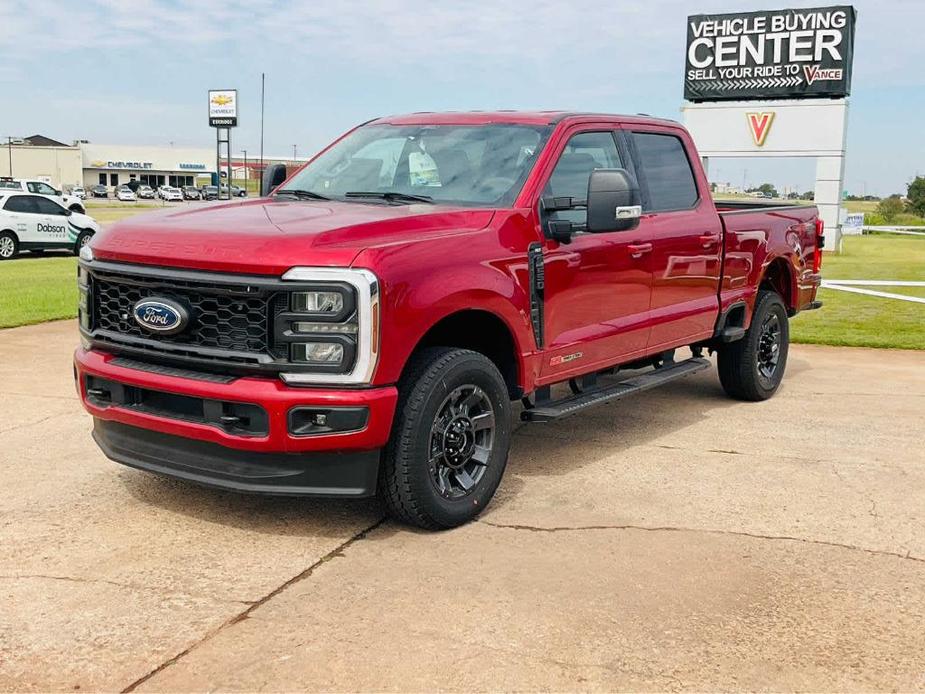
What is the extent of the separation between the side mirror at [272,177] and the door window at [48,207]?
17.6m

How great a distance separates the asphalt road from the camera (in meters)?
3.49

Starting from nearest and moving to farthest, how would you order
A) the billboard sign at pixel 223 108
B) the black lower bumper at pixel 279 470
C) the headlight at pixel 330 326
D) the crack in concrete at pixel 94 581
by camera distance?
the crack in concrete at pixel 94 581
the headlight at pixel 330 326
the black lower bumper at pixel 279 470
the billboard sign at pixel 223 108

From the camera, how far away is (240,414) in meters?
4.39

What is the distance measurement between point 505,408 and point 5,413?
389cm

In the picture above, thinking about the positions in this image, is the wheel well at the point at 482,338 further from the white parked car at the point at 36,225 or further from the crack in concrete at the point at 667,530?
the white parked car at the point at 36,225

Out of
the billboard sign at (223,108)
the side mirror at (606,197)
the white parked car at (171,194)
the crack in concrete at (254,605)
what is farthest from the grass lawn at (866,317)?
the white parked car at (171,194)

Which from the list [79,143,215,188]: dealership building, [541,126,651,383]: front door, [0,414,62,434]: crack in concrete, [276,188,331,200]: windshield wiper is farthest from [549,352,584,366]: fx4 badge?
[79,143,215,188]: dealership building

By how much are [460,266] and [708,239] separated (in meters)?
2.70

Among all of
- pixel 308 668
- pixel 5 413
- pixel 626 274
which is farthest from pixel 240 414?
pixel 5 413

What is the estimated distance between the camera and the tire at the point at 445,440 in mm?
4586

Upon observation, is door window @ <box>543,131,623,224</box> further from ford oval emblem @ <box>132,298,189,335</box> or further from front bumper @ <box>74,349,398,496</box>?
ford oval emblem @ <box>132,298,189,335</box>

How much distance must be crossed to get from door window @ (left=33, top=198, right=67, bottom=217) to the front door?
63.3ft

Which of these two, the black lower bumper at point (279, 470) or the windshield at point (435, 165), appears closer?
the black lower bumper at point (279, 470)

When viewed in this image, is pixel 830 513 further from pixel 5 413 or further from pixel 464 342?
pixel 5 413
